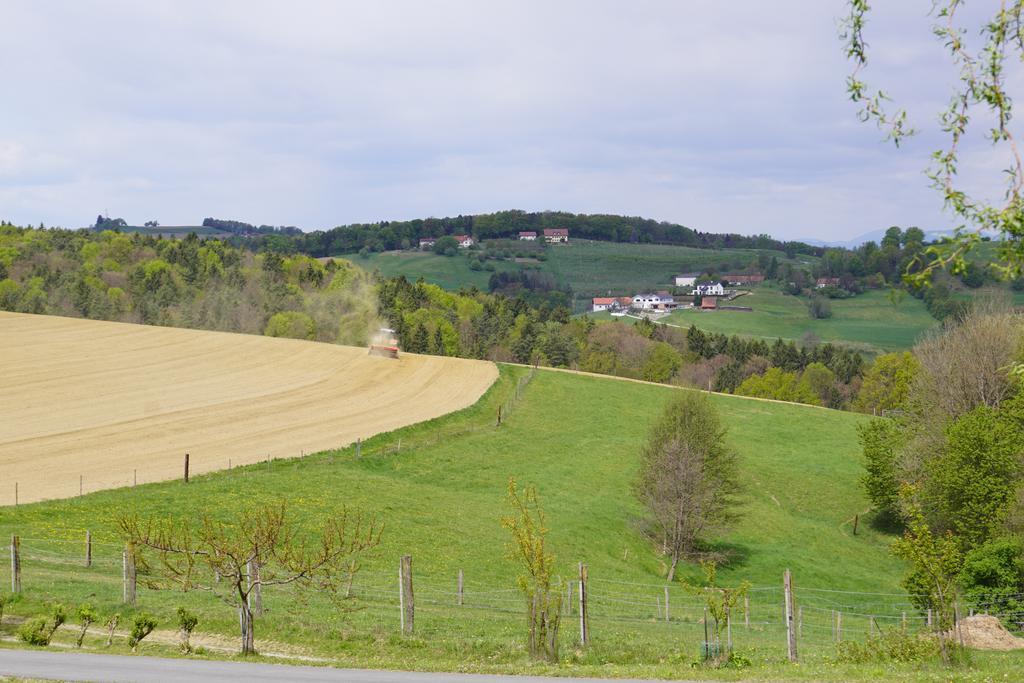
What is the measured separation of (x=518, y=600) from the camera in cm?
3678

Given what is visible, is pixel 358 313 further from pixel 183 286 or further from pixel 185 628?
pixel 185 628

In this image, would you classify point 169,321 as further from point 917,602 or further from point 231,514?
point 917,602

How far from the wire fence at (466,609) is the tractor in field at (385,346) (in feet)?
198

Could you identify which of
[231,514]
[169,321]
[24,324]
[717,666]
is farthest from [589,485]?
[169,321]

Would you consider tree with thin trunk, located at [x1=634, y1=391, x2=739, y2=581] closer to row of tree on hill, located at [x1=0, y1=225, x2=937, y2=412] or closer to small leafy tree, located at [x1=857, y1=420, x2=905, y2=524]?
small leafy tree, located at [x1=857, y1=420, x2=905, y2=524]

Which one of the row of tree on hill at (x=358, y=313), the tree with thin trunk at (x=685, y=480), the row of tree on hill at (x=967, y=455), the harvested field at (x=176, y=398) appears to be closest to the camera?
the row of tree on hill at (x=967, y=455)

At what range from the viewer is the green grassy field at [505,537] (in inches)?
977

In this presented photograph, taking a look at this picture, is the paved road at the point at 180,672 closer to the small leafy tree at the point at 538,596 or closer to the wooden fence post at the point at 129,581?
the small leafy tree at the point at 538,596

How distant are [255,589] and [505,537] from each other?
2459 cm

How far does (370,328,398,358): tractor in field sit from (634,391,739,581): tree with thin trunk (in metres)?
45.9

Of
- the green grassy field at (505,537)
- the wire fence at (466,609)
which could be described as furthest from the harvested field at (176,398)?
A: the wire fence at (466,609)

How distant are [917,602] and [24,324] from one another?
295 ft

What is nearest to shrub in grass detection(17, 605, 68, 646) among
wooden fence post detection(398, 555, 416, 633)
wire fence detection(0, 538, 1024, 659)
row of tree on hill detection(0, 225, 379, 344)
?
wire fence detection(0, 538, 1024, 659)

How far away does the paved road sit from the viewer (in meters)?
18.6
